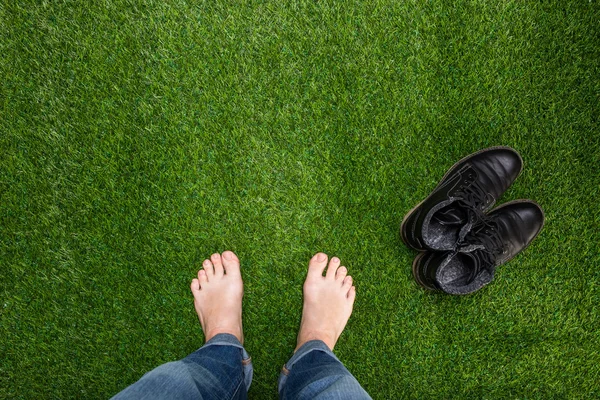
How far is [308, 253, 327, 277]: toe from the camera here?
1.50 m

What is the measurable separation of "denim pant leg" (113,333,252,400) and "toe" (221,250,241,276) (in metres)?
0.23

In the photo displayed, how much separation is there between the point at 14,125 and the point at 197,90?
2.39 ft

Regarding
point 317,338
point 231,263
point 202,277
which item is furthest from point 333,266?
point 202,277

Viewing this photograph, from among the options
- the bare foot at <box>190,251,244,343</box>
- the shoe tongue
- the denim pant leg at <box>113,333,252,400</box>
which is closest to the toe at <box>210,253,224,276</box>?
the bare foot at <box>190,251,244,343</box>

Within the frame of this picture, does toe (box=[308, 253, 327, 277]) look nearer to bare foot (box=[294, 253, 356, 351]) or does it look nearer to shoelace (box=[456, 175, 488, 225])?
bare foot (box=[294, 253, 356, 351])

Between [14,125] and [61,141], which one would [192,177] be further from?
[14,125]

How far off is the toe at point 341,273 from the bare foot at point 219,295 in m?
0.38

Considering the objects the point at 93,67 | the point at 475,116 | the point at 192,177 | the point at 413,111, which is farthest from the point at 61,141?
the point at 475,116

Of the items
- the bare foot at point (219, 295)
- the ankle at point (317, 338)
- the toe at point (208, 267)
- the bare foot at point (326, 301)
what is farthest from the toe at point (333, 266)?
the toe at point (208, 267)

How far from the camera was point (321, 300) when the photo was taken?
58.5 inches

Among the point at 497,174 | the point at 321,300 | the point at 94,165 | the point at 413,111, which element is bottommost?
the point at 321,300

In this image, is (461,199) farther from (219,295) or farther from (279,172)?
(219,295)

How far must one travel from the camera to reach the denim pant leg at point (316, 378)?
3.69 feet

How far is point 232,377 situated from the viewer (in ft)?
4.25
